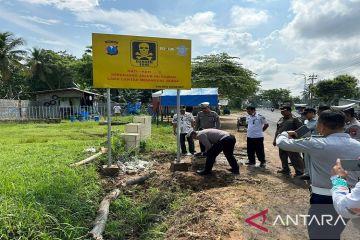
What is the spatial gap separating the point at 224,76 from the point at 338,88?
4002cm

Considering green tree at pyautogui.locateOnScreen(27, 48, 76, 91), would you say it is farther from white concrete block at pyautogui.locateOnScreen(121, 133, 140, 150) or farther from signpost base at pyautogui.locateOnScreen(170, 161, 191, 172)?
signpost base at pyautogui.locateOnScreen(170, 161, 191, 172)

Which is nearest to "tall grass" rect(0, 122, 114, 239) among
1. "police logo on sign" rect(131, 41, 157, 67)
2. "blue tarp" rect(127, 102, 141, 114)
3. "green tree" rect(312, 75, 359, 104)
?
"police logo on sign" rect(131, 41, 157, 67)

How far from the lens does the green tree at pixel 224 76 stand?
26.5m

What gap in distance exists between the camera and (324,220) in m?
3.00

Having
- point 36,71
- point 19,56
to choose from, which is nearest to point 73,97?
point 19,56

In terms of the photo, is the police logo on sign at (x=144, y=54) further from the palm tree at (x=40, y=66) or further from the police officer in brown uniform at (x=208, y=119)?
the palm tree at (x=40, y=66)

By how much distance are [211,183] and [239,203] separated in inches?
65.6

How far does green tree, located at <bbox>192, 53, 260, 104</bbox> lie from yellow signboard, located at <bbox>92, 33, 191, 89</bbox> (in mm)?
18184

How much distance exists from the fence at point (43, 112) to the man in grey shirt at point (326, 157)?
27.7 meters

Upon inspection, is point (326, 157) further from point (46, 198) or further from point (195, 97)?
point (195, 97)

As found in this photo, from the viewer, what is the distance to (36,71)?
1784 inches

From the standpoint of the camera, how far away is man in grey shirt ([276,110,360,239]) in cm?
296

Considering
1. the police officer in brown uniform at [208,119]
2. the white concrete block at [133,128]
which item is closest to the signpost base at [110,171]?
the police officer in brown uniform at [208,119]

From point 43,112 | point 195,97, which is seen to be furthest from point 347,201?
point 43,112
